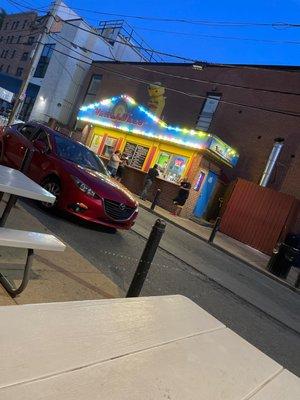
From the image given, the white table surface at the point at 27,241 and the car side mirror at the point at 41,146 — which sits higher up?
the car side mirror at the point at 41,146

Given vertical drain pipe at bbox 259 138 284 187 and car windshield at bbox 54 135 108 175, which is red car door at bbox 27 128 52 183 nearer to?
car windshield at bbox 54 135 108 175

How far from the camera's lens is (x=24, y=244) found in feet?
11.9

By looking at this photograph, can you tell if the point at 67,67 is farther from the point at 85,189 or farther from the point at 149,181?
the point at 85,189

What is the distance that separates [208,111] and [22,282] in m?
23.0

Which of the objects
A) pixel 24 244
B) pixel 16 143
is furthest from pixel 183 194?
pixel 24 244

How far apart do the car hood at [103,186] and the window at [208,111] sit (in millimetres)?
17814

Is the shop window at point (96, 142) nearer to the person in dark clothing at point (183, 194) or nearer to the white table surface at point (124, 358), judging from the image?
the person in dark clothing at point (183, 194)

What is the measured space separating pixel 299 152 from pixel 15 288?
1885cm

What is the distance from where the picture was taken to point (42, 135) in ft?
30.4

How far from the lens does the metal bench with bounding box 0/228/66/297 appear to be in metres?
3.57

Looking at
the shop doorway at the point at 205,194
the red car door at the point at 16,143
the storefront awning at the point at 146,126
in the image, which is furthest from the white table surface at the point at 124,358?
the shop doorway at the point at 205,194

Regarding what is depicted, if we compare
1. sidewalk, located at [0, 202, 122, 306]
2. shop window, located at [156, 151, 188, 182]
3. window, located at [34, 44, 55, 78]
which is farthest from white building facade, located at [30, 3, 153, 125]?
sidewalk, located at [0, 202, 122, 306]

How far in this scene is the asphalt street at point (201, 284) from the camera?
5.87m

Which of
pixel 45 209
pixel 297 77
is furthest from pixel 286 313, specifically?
pixel 297 77
